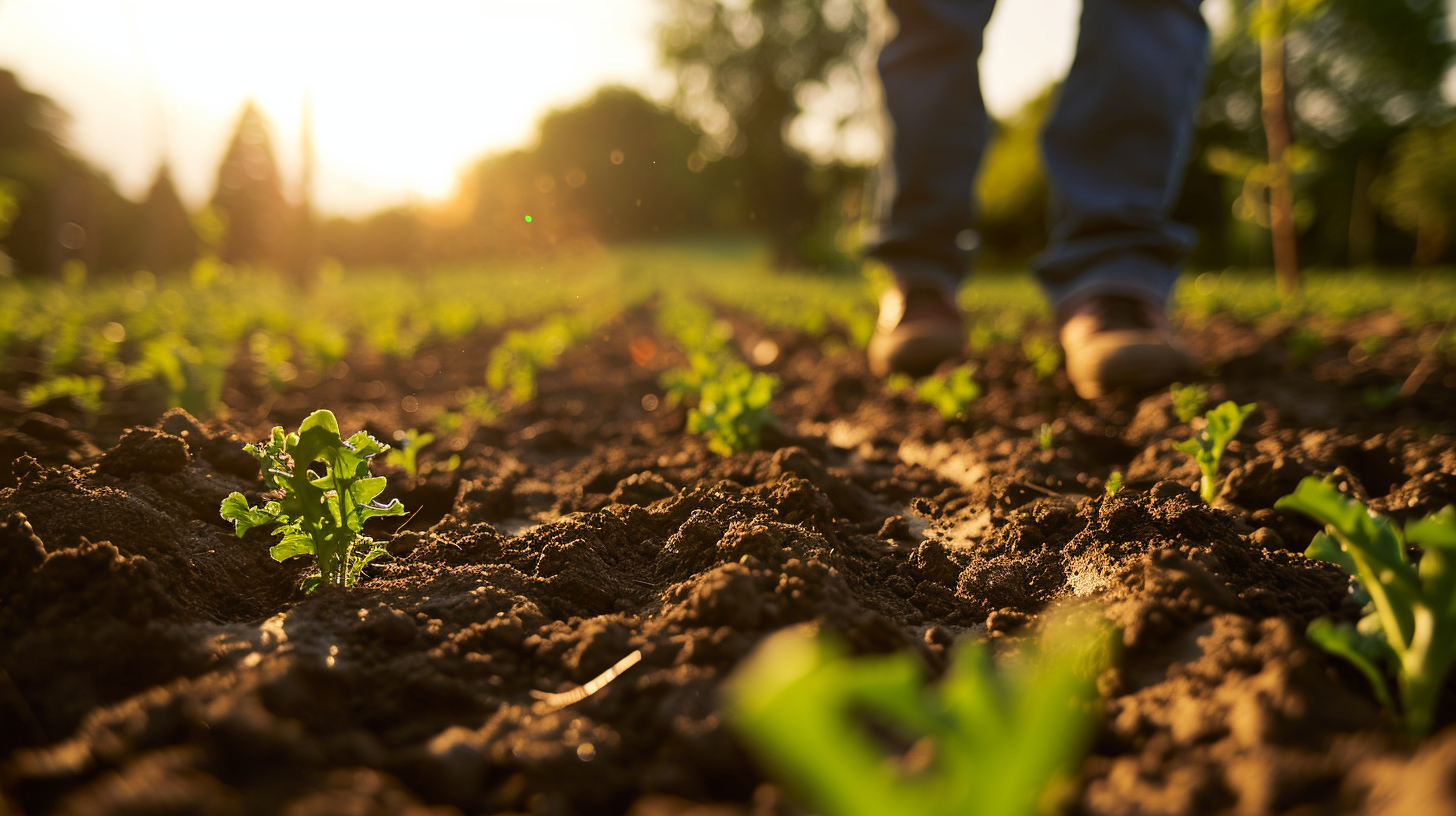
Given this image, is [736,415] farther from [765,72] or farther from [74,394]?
[765,72]

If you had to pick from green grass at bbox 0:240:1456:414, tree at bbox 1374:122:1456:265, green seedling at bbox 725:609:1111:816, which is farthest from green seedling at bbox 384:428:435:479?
tree at bbox 1374:122:1456:265

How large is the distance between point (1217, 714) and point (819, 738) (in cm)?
64

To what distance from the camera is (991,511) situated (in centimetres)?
163

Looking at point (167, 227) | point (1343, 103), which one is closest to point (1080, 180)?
point (167, 227)

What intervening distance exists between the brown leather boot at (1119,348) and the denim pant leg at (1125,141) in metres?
0.09

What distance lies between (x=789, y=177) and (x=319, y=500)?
1529 inches

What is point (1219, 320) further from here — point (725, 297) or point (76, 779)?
point (725, 297)

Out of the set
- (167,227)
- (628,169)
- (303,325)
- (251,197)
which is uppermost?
(628,169)

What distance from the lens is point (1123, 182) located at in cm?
285

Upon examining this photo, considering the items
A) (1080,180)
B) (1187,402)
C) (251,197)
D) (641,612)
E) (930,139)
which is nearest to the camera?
(641,612)

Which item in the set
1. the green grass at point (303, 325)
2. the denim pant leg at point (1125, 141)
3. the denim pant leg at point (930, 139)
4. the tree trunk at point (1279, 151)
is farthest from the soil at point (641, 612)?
the tree trunk at point (1279, 151)

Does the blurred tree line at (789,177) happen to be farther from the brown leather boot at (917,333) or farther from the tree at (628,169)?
the brown leather boot at (917,333)

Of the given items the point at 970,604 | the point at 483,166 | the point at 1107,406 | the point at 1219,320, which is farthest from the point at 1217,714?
the point at 483,166

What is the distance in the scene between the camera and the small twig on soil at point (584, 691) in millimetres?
932
